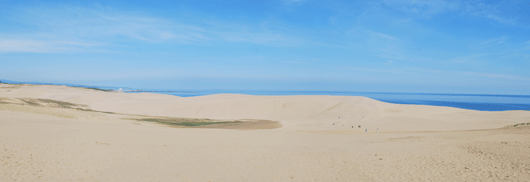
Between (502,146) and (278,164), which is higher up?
(502,146)

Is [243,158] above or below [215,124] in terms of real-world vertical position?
above

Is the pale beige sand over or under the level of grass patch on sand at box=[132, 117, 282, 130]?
over

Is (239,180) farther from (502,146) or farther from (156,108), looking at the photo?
(156,108)

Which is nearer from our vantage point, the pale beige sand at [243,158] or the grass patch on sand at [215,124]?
the pale beige sand at [243,158]

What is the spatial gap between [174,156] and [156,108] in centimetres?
3031

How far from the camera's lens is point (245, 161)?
1052cm

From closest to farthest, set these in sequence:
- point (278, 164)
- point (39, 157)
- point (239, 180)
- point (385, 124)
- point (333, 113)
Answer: point (239, 180) → point (39, 157) → point (278, 164) → point (385, 124) → point (333, 113)

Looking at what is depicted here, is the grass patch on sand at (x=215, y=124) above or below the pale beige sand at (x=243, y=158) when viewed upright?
below

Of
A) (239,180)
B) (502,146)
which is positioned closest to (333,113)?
(502,146)

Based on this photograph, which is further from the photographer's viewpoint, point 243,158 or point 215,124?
point 215,124

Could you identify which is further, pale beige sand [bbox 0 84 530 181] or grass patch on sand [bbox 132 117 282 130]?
grass patch on sand [bbox 132 117 282 130]

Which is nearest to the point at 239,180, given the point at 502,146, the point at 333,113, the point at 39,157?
the point at 39,157

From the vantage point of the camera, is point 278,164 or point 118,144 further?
point 118,144

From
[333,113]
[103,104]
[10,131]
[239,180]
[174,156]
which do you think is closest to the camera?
[239,180]
